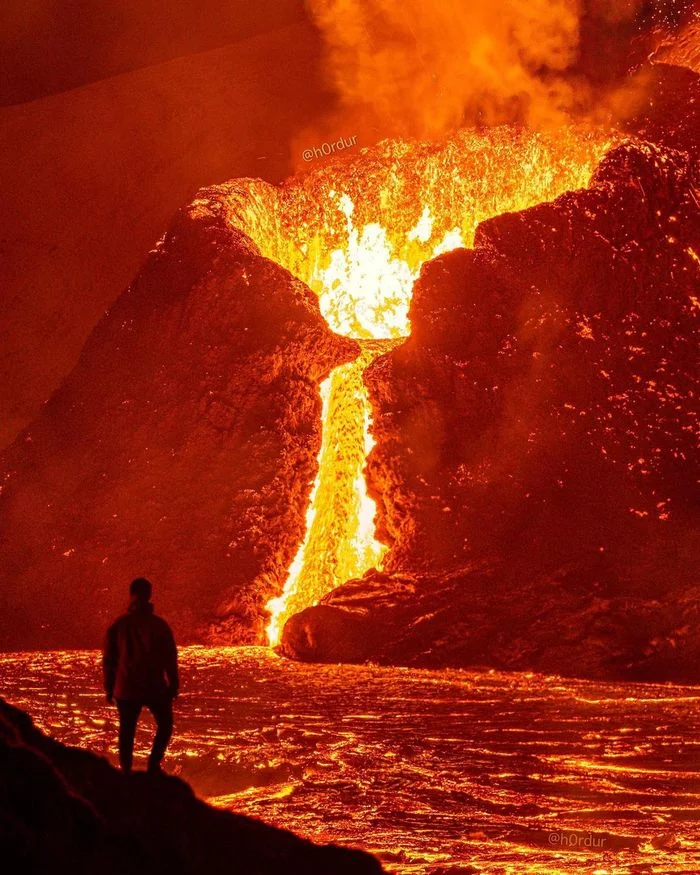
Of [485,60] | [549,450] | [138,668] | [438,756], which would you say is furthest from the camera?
[485,60]

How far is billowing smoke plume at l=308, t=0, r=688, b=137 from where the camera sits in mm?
21703

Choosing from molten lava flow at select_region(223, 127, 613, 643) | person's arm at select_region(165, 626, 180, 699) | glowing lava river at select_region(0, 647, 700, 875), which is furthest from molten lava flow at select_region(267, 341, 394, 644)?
person's arm at select_region(165, 626, 180, 699)

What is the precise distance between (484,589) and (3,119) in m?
21.0

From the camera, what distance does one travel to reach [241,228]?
21.1 meters

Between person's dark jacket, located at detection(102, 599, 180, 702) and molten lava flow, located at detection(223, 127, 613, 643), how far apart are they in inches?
530

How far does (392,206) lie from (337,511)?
6.45 m

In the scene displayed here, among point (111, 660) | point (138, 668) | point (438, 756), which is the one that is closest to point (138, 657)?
point (138, 668)

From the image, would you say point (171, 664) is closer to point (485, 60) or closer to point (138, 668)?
point (138, 668)

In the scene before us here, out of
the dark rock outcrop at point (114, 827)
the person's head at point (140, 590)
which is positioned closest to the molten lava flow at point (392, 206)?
the person's head at point (140, 590)

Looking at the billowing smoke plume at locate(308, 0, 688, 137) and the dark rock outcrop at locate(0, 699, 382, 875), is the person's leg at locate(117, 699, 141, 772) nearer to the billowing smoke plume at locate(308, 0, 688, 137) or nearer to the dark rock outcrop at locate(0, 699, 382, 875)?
the dark rock outcrop at locate(0, 699, 382, 875)

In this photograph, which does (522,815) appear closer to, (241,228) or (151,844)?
(151,844)

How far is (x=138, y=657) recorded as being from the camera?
6.92m

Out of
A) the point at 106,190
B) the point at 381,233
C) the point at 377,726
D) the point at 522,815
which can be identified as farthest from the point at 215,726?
the point at 106,190

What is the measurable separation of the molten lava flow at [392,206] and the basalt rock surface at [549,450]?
210cm
